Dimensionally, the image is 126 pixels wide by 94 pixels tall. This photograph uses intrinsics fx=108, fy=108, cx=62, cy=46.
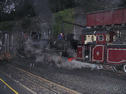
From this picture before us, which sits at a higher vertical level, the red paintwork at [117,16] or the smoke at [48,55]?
the red paintwork at [117,16]

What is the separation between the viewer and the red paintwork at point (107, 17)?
9865 mm

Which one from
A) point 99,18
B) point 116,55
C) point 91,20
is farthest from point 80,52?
point 91,20

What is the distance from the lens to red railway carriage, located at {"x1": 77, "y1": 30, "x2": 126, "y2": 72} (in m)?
6.20

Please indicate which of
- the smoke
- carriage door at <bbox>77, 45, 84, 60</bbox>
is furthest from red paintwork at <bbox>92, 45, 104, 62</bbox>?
carriage door at <bbox>77, 45, 84, 60</bbox>

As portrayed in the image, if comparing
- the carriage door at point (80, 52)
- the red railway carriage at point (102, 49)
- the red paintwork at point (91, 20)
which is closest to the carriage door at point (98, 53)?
the red railway carriage at point (102, 49)

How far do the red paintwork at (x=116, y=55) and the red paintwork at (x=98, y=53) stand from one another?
1.21ft

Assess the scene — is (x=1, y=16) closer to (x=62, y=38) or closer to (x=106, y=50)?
(x=62, y=38)

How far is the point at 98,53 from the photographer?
7020mm

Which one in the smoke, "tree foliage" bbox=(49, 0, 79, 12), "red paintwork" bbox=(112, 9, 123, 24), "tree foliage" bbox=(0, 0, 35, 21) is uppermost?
"tree foliage" bbox=(49, 0, 79, 12)

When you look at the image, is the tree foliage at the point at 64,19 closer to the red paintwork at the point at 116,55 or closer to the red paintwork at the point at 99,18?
the red paintwork at the point at 99,18

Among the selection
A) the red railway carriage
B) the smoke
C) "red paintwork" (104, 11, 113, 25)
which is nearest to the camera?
the red railway carriage

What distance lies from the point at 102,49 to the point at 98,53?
0.38 m

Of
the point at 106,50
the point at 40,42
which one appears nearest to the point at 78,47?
the point at 106,50

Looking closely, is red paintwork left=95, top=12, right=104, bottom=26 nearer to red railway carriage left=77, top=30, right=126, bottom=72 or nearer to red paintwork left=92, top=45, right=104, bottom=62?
red railway carriage left=77, top=30, right=126, bottom=72
